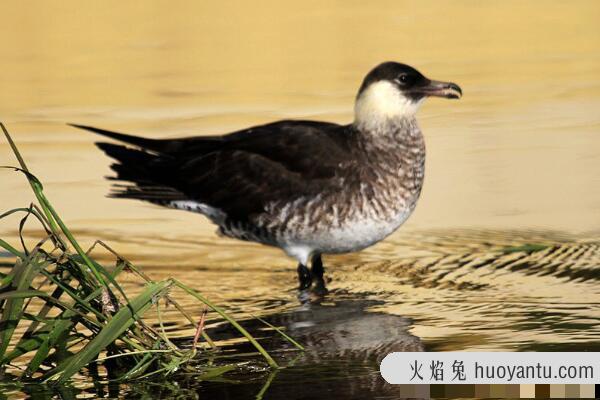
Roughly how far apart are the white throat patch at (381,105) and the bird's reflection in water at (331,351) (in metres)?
1.16

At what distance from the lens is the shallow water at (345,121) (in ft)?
27.1

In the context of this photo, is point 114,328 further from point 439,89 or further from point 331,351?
point 439,89

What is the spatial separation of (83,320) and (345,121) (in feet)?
21.0

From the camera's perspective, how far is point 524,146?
12570 mm

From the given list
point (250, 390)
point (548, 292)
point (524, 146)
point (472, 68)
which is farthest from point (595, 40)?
point (250, 390)

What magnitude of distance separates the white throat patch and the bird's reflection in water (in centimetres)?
116

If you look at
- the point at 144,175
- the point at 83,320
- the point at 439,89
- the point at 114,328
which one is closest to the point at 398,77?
the point at 439,89

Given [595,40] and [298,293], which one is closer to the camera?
[298,293]

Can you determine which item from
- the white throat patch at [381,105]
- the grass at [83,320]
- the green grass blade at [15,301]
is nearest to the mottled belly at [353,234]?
the white throat patch at [381,105]

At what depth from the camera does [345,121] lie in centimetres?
1319

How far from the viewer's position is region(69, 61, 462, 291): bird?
30.6ft

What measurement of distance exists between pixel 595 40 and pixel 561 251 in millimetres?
7326

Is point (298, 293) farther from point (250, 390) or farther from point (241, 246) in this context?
point (250, 390)

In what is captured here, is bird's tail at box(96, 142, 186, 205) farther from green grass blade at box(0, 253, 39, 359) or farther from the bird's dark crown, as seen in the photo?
green grass blade at box(0, 253, 39, 359)
